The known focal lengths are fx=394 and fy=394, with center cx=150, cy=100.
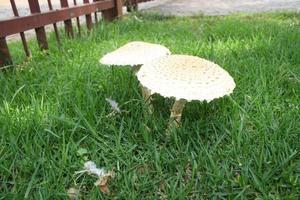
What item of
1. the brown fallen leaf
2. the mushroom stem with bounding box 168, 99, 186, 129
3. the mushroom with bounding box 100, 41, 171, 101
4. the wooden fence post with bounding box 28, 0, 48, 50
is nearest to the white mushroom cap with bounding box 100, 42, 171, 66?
the mushroom with bounding box 100, 41, 171, 101

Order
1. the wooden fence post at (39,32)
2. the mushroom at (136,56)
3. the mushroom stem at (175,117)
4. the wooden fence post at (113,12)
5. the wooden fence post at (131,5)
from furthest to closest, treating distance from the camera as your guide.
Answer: the wooden fence post at (131,5) < the wooden fence post at (113,12) < the wooden fence post at (39,32) < the mushroom at (136,56) < the mushroom stem at (175,117)

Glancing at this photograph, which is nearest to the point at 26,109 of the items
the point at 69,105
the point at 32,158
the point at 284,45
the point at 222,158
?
the point at 69,105

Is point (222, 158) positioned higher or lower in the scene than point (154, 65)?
lower

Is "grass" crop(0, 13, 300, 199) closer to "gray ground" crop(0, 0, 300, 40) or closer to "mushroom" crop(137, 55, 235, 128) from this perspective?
"mushroom" crop(137, 55, 235, 128)

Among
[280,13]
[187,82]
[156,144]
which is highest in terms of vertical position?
[187,82]

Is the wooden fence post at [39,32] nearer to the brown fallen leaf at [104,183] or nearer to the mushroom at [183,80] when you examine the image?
the mushroom at [183,80]

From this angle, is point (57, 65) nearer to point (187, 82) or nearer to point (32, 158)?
point (32, 158)

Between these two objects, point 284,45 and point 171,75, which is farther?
point 284,45

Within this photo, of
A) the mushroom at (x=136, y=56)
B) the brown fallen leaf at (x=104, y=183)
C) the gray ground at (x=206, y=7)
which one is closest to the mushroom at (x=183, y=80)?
the mushroom at (x=136, y=56)
